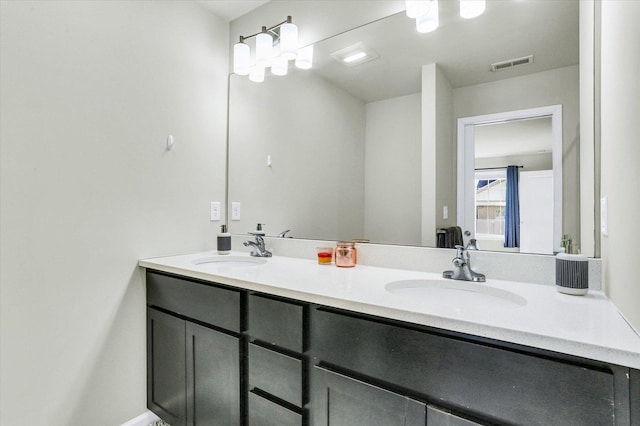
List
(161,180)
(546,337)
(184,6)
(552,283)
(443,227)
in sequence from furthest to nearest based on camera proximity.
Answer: (184,6) → (161,180) → (443,227) → (552,283) → (546,337)

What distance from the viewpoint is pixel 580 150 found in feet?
3.80

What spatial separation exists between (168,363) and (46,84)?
1.40 meters

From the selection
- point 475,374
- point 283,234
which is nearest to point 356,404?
point 475,374

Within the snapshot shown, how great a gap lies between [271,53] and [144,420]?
2.23 metres

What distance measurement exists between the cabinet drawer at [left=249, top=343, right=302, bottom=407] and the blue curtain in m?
0.94

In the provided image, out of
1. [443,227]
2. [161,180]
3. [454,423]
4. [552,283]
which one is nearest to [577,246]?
[552,283]

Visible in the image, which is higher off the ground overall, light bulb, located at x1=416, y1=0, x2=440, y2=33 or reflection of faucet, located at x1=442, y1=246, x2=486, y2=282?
light bulb, located at x1=416, y1=0, x2=440, y2=33

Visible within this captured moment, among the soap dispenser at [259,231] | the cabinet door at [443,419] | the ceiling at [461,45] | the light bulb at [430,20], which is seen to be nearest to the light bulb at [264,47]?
the ceiling at [461,45]

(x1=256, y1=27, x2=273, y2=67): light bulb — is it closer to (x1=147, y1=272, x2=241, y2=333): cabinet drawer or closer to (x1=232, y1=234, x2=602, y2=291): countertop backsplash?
(x1=232, y1=234, x2=602, y2=291): countertop backsplash

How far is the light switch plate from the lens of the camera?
Answer: 3.18ft

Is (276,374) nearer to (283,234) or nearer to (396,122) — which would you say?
(283,234)

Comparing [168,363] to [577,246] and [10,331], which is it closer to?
[10,331]

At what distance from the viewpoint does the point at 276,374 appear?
1.11 m

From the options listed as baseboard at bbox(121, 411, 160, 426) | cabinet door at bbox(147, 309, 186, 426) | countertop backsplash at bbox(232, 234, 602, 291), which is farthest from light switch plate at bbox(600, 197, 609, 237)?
baseboard at bbox(121, 411, 160, 426)
